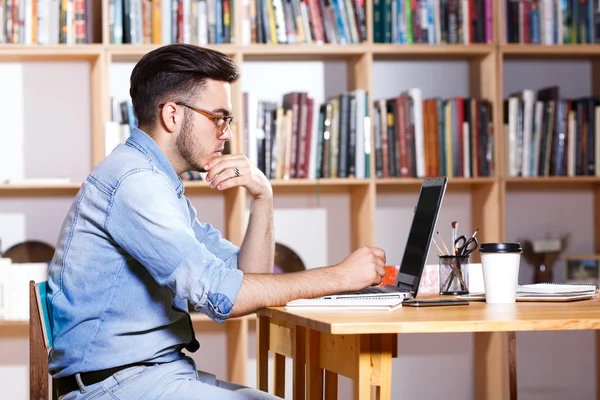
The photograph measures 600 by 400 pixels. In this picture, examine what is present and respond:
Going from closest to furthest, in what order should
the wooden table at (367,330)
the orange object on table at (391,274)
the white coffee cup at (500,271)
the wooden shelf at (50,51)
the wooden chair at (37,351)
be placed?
1. the wooden table at (367,330)
2. the wooden chair at (37,351)
3. the white coffee cup at (500,271)
4. the orange object on table at (391,274)
5. the wooden shelf at (50,51)

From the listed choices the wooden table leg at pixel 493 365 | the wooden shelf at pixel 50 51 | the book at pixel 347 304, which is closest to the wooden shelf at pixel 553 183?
the wooden table leg at pixel 493 365

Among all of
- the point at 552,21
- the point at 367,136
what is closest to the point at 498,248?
the point at 367,136

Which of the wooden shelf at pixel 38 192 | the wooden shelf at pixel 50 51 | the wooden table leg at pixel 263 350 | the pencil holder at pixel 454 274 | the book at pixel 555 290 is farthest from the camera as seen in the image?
the wooden shelf at pixel 38 192

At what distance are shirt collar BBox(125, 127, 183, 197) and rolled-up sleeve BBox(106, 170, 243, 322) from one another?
207 mm

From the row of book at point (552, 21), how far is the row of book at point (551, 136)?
220 mm

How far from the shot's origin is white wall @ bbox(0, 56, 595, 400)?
3736mm

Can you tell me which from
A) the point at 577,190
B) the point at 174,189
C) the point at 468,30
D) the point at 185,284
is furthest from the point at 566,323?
the point at 577,190

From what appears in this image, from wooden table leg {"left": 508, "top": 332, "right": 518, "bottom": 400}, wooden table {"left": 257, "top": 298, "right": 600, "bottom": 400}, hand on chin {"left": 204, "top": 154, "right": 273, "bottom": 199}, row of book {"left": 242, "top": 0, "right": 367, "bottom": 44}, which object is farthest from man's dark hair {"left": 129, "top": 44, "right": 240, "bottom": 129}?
row of book {"left": 242, "top": 0, "right": 367, "bottom": 44}

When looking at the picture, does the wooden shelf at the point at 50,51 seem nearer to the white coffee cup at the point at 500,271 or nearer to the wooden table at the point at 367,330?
the wooden table at the point at 367,330

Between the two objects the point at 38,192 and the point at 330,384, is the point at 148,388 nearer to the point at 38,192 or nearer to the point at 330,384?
the point at 330,384

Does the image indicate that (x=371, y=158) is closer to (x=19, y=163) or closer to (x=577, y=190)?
(x=577, y=190)

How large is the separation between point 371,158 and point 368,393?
205 centimetres

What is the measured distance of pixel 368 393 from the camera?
159cm

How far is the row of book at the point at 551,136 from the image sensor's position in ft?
12.1
